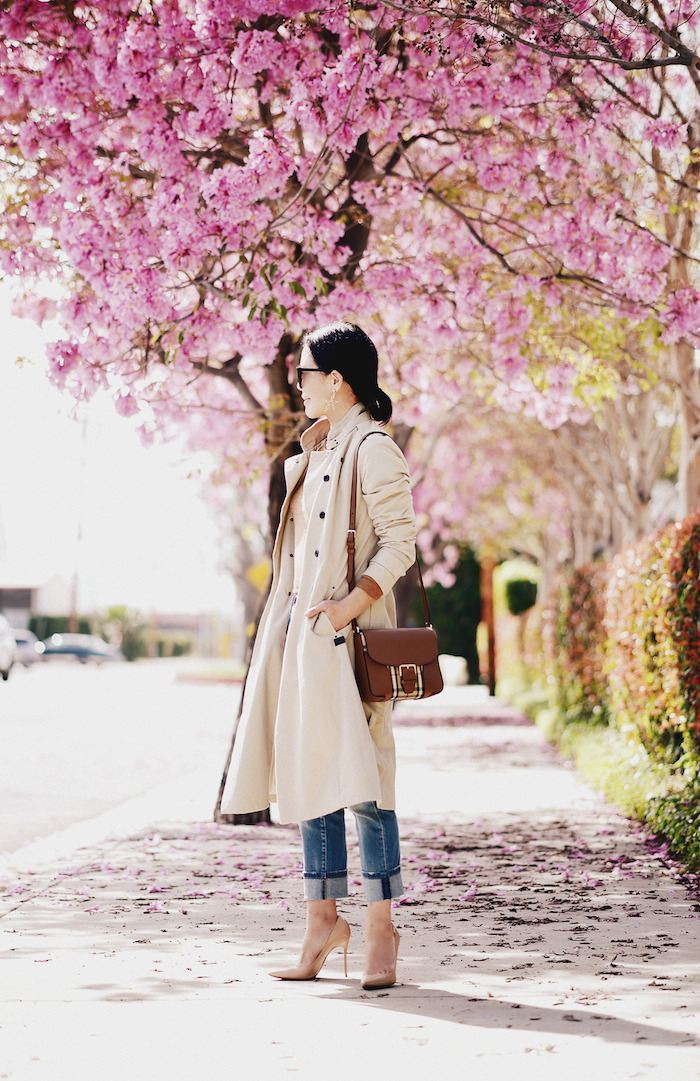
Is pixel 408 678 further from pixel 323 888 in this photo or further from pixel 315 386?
pixel 315 386

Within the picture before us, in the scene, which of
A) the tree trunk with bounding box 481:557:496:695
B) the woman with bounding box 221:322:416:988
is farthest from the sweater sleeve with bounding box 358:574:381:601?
the tree trunk with bounding box 481:557:496:695

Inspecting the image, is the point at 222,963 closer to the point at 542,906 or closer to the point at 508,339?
the point at 542,906

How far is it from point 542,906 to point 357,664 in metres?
1.93

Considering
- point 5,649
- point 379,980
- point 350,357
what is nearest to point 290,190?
point 350,357

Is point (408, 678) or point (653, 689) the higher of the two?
point (408, 678)

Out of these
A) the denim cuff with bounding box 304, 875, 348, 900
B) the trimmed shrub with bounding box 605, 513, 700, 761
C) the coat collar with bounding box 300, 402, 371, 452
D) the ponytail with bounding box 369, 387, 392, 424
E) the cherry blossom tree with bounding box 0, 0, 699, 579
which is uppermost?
the cherry blossom tree with bounding box 0, 0, 699, 579

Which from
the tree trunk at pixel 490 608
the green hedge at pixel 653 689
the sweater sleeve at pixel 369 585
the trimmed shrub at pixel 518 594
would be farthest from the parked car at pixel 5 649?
the sweater sleeve at pixel 369 585

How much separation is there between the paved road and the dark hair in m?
4.45

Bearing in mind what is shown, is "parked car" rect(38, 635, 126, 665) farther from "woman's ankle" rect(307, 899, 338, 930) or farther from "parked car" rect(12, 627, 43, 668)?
"woman's ankle" rect(307, 899, 338, 930)

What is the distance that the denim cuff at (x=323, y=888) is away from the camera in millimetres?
3822

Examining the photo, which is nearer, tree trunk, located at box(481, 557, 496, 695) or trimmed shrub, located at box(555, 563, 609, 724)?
trimmed shrub, located at box(555, 563, 609, 724)

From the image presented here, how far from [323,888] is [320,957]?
0.72ft

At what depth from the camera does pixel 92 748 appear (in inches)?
568

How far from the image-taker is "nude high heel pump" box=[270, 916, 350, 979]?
3.78 m
